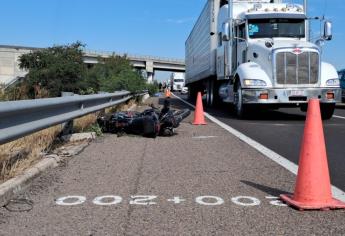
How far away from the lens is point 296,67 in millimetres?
14969

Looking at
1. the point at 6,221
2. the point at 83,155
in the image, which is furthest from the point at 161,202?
the point at 83,155

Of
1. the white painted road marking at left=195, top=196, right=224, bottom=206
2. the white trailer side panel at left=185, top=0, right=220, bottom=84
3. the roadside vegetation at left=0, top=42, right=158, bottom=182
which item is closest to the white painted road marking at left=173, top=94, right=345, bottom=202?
the white painted road marking at left=195, top=196, right=224, bottom=206

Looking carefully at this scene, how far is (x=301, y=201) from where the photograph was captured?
505 centimetres

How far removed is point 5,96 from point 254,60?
26.2 ft

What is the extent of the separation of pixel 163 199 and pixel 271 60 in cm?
1042

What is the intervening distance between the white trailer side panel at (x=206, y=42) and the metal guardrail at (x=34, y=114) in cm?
1240

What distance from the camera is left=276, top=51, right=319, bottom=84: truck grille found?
14930 mm

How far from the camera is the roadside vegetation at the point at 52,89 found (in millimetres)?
6877

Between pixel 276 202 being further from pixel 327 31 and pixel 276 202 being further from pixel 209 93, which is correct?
pixel 209 93

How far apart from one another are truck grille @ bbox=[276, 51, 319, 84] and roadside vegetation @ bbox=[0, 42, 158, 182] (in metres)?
5.53

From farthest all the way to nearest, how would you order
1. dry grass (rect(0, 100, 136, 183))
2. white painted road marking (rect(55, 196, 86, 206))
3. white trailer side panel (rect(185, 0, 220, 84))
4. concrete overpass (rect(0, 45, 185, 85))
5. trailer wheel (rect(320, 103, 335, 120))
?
concrete overpass (rect(0, 45, 185, 85)) → white trailer side panel (rect(185, 0, 220, 84)) → trailer wheel (rect(320, 103, 335, 120)) → dry grass (rect(0, 100, 136, 183)) → white painted road marking (rect(55, 196, 86, 206))

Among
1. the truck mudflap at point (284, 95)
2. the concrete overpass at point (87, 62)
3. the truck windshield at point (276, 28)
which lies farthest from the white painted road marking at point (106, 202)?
the concrete overpass at point (87, 62)

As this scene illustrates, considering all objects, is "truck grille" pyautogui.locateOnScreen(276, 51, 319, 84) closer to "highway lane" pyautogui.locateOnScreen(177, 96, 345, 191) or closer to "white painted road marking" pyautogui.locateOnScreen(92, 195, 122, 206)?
"highway lane" pyautogui.locateOnScreen(177, 96, 345, 191)

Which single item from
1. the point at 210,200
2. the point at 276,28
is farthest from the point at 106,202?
the point at 276,28
